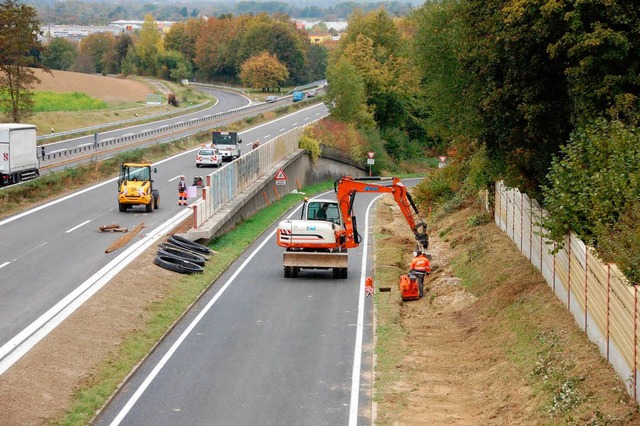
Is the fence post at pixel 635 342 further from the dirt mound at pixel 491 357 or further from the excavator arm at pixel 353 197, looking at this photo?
the excavator arm at pixel 353 197

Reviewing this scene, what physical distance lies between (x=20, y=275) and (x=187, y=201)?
17.8 m

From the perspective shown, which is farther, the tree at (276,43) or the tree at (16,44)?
the tree at (276,43)

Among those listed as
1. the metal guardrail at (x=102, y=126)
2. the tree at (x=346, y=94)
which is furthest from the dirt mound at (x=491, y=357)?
the tree at (x=346, y=94)

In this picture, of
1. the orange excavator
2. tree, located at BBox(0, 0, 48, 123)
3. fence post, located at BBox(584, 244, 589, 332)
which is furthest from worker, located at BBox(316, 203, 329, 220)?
tree, located at BBox(0, 0, 48, 123)

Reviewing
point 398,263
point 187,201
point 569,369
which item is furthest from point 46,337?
point 187,201

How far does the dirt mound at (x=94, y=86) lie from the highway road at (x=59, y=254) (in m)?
88.7

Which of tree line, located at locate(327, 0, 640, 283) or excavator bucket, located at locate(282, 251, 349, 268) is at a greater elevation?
tree line, located at locate(327, 0, 640, 283)

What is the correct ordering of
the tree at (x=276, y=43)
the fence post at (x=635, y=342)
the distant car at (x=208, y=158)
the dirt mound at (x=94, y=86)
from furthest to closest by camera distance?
the tree at (x=276, y=43) < the dirt mound at (x=94, y=86) < the distant car at (x=208, y=158) < the fence post at (x=635, y=342)

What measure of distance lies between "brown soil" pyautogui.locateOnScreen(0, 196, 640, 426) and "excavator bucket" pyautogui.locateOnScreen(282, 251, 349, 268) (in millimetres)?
2516

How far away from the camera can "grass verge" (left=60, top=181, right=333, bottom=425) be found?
60.9 ft

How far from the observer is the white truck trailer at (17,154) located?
49188 millimetres

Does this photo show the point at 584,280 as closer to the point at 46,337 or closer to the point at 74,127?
the point at 46,337

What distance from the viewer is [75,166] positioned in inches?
2299

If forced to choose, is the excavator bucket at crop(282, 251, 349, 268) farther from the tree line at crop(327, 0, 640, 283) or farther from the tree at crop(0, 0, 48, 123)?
the tree at crop(0, 0, 48, 123)
